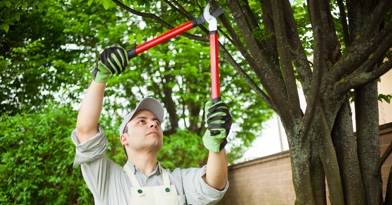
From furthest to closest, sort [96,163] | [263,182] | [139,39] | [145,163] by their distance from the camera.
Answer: [263,182]
[139,39]
[145,163]
[96,163]

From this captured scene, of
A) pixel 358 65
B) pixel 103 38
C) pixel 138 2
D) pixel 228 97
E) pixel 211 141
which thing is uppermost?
pixel 103 38

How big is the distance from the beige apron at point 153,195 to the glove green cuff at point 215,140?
0.42m

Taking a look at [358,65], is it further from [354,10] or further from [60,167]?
[60,167]

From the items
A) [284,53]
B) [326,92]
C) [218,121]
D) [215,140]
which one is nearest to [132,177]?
[215,140]

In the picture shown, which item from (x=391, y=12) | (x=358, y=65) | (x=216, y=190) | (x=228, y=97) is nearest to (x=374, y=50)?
(x=358, y=65)

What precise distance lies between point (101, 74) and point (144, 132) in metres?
Result: 0.49

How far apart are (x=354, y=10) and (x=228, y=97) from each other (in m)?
9.23

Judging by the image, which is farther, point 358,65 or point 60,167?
point 60,167

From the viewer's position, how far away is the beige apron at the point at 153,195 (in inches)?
103

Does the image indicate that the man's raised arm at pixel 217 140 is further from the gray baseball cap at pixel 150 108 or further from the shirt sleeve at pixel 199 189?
the gray baseball cap at pixel 150 108

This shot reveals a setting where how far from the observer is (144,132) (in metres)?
2.79

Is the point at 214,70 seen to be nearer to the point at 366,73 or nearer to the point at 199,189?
the point at 199,189

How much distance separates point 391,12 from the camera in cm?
464

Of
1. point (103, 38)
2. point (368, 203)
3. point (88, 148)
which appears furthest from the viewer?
point (103, 38)
